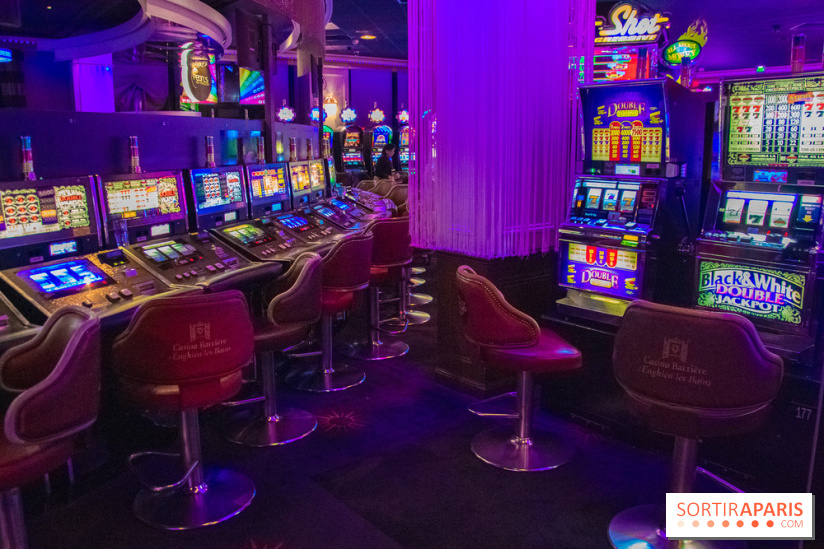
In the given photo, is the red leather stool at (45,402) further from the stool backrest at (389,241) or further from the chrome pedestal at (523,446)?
the stool backrest at (389,241)

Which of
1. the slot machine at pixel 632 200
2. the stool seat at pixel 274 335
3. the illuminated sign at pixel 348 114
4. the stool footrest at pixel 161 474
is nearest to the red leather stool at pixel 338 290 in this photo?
the stool seat at pixel 274 335

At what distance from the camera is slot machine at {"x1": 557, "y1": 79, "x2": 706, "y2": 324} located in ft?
10.6

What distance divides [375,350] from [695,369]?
302 cm

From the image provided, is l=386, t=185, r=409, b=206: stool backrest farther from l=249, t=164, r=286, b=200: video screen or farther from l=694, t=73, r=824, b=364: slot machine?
l=694, t=73, r=824, b=364: slot machine

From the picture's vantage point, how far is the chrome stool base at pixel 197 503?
2617 millimetres

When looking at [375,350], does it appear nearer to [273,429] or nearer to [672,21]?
[273,429]

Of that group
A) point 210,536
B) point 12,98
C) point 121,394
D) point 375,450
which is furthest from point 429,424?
point 12,98

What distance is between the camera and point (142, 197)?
3400 millimetres

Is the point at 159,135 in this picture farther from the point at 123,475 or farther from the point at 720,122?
the point at 720,122

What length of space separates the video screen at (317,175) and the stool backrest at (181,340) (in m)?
3.32

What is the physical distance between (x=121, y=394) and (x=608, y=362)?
7.62ft

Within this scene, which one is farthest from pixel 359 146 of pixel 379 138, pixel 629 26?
pixel 629 26

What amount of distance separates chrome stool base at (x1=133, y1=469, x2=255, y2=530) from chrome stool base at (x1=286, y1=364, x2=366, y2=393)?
1.21 meters

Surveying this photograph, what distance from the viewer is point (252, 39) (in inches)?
206
